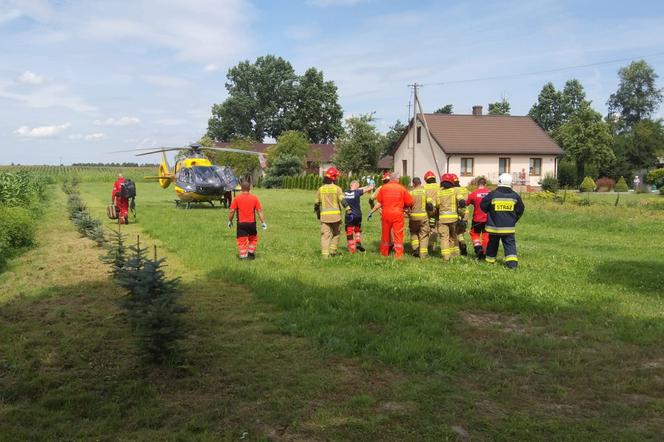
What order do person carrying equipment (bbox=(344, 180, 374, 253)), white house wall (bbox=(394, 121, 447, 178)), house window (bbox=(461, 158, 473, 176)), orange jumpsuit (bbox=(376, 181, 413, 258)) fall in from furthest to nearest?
white house wall (bbox=(394, 121, 447, 178)) → house window (bbox=(461, 158, 473, 176)) → person carrying equipment (bbox=(344, 180, 374, 253)) → orange jumpsuit (bbox=(376, 181, 413, 258))

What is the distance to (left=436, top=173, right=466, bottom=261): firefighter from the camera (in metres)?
11.2

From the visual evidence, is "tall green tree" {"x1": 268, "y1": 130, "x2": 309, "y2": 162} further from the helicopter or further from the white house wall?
the helicopter

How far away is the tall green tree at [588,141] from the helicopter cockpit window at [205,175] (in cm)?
3873

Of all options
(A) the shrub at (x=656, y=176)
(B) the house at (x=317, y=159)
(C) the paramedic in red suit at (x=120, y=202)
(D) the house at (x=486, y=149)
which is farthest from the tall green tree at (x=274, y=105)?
Answer: (C) the paramedic in red suit at (x=120, y=202)

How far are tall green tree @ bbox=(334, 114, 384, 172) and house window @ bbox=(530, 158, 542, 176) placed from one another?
617 inches

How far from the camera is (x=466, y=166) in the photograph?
149 ft

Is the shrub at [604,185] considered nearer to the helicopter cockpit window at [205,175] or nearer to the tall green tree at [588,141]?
the tall green tree at [588,141]

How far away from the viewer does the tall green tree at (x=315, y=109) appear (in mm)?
81938

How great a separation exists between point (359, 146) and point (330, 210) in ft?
147

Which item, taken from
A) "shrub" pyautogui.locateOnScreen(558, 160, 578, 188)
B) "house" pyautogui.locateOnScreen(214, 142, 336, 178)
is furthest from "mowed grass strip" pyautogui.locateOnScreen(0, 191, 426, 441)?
"house" pyautogui.locateOnScreen(214, 142, 336, 178)

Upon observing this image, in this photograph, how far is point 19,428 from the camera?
409cm

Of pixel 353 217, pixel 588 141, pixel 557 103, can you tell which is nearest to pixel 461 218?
pixel 353 217

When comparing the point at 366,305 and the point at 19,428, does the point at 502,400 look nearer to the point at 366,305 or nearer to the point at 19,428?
the point at 366,305

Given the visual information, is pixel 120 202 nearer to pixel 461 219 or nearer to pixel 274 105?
pixel 461 219
